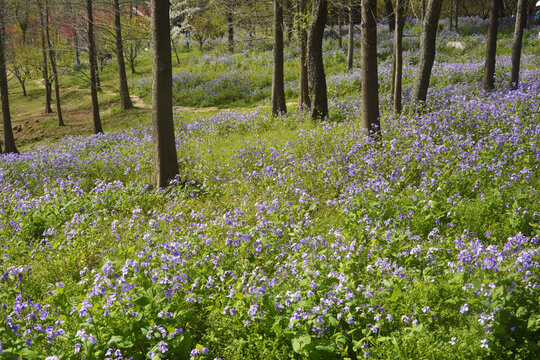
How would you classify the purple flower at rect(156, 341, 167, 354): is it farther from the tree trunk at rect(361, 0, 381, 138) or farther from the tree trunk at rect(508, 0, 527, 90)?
the tree trunk at rect(508, 0, 527, 90)

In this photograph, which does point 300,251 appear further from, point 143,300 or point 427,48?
point 427,48

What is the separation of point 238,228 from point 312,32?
8746mm

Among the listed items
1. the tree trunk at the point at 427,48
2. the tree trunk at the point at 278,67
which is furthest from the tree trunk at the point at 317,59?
the tree trunk at the point at 427,48

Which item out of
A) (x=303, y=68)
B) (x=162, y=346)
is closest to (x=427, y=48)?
(x=303, y=68)

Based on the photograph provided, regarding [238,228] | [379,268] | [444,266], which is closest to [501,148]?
[444,266]

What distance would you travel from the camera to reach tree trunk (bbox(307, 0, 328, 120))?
41.7 feet

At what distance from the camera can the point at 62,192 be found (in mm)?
9008

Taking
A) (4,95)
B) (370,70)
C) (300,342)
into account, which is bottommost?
(300,342)

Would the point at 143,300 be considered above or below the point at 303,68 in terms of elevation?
below

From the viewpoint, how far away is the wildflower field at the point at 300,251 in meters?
4.01

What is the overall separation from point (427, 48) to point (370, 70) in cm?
315

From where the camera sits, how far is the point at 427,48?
11648 mm

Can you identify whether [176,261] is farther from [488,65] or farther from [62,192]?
[488,65]

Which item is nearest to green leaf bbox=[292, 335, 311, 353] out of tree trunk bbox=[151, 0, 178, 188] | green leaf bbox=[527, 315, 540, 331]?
green leaf bbox=[527, 315, 540, 331]
